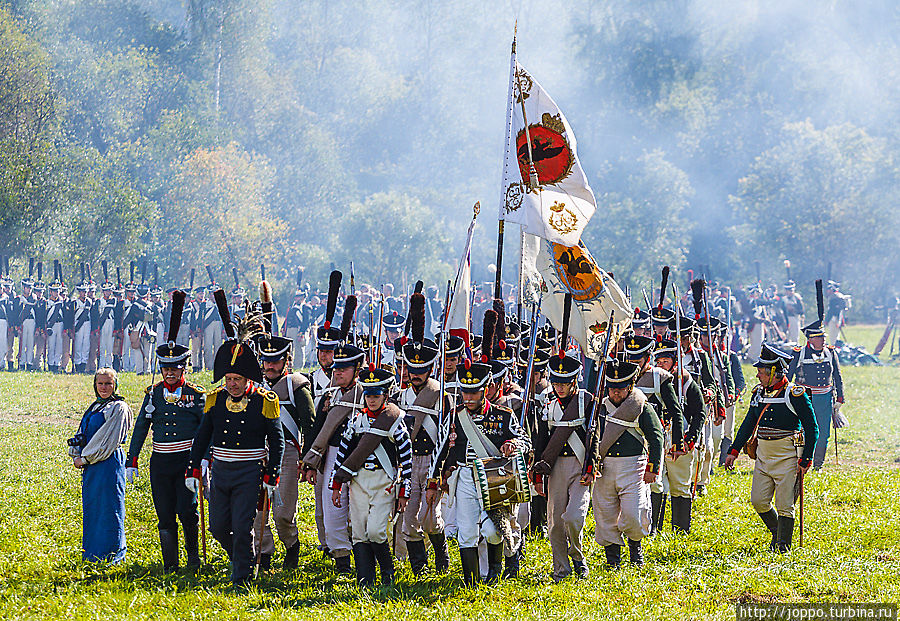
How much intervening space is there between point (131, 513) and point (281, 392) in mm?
2994

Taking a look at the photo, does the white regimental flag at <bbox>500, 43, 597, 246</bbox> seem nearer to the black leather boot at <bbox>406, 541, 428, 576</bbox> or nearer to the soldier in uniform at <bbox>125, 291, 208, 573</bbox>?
the black leather boot at <bbox>406, 541, 428, 576</bbox>

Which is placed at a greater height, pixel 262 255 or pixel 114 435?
pixel 262 255

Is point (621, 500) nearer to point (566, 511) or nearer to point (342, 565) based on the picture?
point (566, 511)

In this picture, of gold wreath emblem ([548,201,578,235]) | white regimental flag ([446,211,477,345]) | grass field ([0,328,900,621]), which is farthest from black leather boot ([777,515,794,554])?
gold wreath emblem ([548,201,578,235])

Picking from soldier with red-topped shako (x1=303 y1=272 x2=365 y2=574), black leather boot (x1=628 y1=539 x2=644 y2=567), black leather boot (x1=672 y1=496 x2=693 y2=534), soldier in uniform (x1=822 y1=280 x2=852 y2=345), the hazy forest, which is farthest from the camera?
the hazy forest

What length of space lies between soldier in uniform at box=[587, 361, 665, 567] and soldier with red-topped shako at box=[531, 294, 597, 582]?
0.19m

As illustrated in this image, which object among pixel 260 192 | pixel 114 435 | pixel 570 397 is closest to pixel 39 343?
pixel 114 435

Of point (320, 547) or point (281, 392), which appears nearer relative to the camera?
point (281, 392)

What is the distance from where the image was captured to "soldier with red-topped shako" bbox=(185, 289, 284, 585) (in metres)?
7.91

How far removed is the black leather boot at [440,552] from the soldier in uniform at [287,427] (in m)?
1.15

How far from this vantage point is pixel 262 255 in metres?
43.3

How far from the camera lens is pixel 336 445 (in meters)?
8.38

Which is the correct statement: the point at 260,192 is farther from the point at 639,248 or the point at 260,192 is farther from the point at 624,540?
the point at 624,540

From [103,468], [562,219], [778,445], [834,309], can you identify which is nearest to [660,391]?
[778,445]
